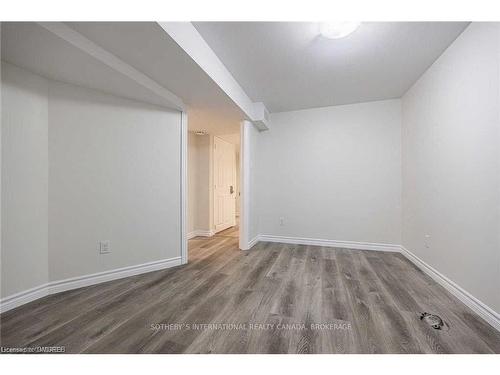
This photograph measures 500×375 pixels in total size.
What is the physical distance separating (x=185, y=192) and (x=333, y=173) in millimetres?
2459

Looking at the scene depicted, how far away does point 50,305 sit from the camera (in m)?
1.62

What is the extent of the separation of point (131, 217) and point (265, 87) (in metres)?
2.42

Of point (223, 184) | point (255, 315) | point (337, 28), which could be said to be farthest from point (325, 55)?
point (223, 184)

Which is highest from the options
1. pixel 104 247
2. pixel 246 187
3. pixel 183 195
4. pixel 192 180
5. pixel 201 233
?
pixel 192 180

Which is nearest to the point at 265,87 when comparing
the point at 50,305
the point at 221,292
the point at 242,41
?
the point at 242,41

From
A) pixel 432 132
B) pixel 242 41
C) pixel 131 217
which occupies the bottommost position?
pixel 131 217

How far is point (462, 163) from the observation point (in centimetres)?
170

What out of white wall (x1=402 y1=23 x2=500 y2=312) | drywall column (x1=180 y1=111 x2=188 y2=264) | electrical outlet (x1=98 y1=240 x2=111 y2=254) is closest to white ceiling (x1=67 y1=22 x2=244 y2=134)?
drywall column (x1=180 y1=111 x2=188 y2=264)

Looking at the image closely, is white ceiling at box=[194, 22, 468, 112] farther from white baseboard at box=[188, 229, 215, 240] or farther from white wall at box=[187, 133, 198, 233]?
white baseboard at box=[188, 229, 215, 240]

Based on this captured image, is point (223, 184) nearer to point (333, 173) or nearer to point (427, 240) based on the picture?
point (333, 173)

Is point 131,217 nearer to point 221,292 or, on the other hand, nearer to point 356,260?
point 221,292

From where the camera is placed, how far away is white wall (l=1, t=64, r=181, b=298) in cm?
159

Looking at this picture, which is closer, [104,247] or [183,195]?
[104,247]

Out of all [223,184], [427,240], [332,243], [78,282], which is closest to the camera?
[78,282]
